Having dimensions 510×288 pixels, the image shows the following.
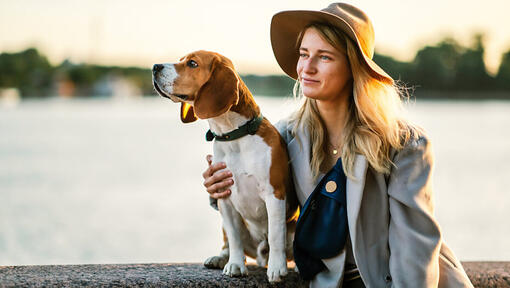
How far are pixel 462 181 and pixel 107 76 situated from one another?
183 feet

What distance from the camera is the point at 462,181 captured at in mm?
16766

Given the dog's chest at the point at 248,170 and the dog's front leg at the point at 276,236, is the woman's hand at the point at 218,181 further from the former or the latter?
the dog's front leg at the point at 276,236

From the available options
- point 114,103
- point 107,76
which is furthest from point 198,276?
point 114,103

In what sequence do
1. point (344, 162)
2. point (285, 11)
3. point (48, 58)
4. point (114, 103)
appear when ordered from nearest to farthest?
point (344, 162), point (285, 11), point (48, 58), point (114, 103)

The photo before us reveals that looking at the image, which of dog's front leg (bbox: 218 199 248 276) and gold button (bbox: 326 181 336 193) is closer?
gold button (bbox: 326 181 336 193)

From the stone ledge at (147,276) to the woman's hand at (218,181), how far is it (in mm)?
442

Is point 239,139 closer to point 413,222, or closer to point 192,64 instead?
point 192,64

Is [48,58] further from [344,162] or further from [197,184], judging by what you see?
[344,162]

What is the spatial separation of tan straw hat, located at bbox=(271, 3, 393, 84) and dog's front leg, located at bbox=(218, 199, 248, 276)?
98cm

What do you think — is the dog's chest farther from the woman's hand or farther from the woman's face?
the woman's face

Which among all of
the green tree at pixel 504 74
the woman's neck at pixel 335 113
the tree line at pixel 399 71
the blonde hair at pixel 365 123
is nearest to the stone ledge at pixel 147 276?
the blonde hair at pixel 365 123

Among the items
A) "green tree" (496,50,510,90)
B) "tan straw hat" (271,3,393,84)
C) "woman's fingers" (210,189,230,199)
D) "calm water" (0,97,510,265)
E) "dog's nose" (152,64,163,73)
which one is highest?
"tan straw hat" (271,3,393,84)

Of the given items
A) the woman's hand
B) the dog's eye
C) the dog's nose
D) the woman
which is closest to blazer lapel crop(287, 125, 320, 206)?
the woman

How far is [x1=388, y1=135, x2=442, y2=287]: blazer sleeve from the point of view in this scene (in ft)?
9.04
